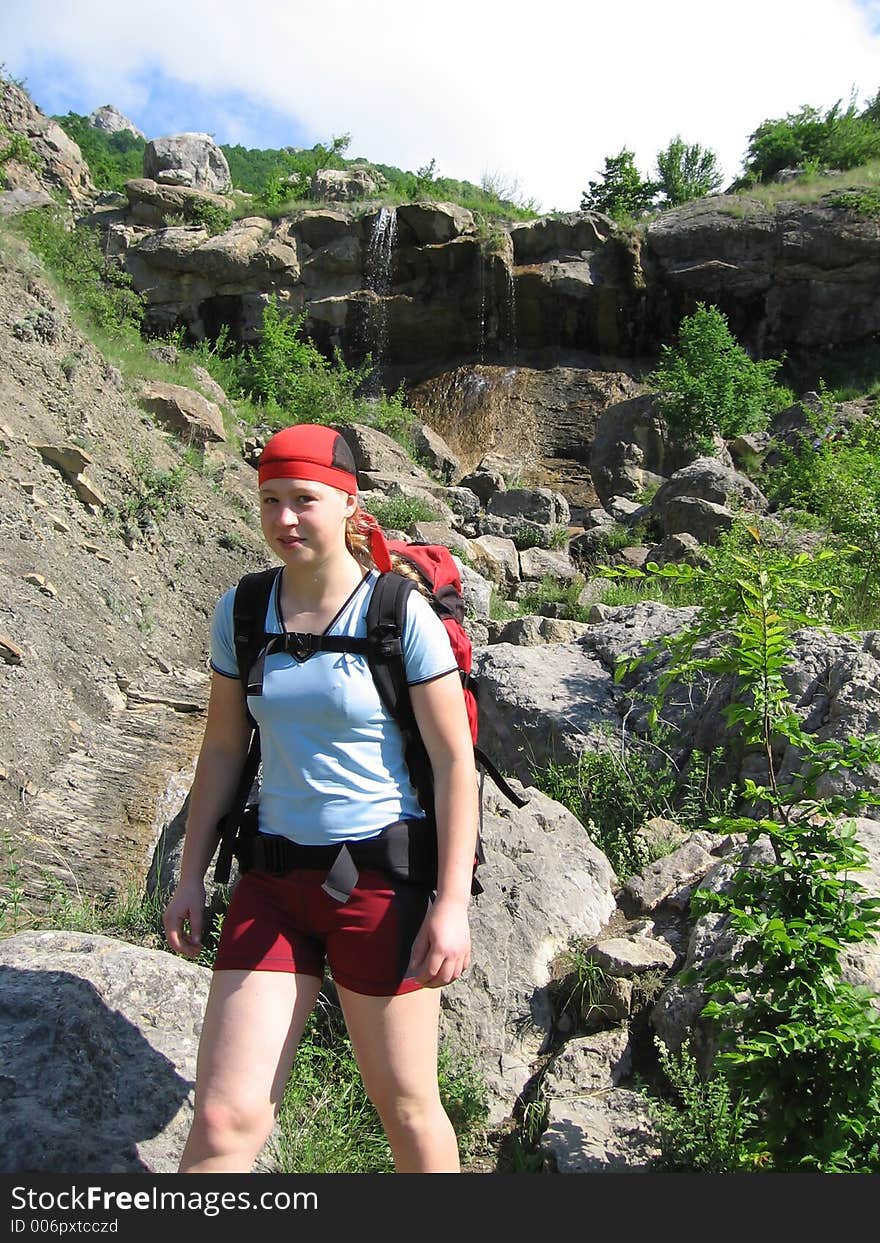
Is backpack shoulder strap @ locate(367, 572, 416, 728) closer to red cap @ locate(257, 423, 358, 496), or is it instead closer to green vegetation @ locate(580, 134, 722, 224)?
red cap @ locate(257, 423, 358, 496)

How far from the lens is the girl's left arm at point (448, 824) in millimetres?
1856

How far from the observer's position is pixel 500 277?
21078 millimetres

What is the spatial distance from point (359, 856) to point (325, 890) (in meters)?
0.09

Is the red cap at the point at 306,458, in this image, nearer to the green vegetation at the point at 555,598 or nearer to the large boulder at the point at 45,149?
the green vegetation at the point at 555,598

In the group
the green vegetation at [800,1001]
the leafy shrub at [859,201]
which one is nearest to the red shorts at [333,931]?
the green vegetation at [800,1001]

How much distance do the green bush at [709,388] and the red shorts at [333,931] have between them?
15.5 meters

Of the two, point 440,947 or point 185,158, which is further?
point 185,158

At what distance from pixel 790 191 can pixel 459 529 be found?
1325 cm

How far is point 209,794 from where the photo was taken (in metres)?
2.17

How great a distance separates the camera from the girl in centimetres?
184

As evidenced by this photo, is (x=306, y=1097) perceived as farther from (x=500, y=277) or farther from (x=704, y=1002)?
(x=500, y=277)

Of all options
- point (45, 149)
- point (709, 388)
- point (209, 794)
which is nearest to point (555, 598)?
point (709, 388)

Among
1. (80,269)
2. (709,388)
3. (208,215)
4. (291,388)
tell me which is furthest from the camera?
(208,215)

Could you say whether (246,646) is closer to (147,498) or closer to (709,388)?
(147,498)
